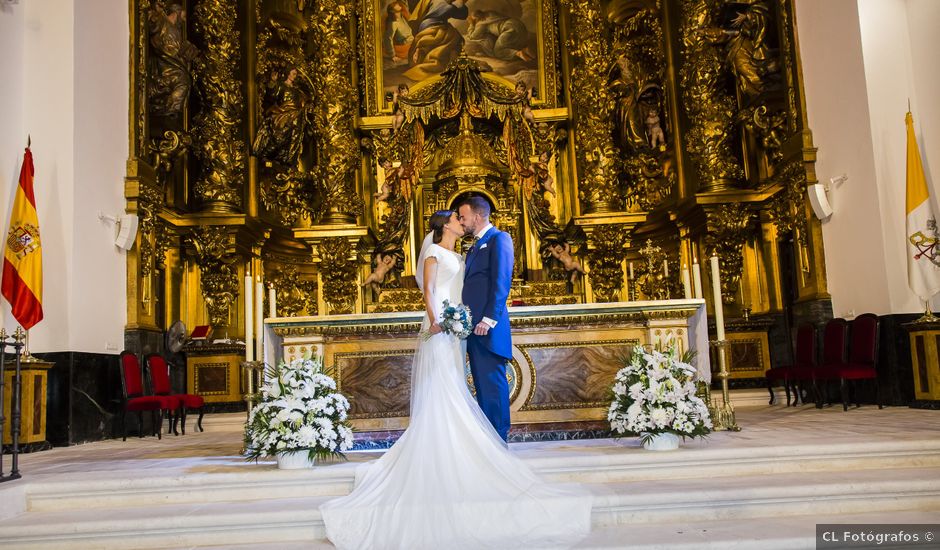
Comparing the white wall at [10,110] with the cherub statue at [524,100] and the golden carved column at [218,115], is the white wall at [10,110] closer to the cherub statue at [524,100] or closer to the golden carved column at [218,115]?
the golden carved column at [218,115]

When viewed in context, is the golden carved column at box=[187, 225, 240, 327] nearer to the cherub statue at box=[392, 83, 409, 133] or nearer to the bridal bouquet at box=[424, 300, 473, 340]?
the cherub statue at box=[392, 83, 409, 133]

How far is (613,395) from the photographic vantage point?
6285 mm

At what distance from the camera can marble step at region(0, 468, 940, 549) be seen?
175 inches

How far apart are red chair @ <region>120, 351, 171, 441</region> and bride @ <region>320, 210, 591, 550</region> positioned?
15.2 ft

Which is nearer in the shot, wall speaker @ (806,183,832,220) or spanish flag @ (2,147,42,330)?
spanish flag @ (2,147,42,330)

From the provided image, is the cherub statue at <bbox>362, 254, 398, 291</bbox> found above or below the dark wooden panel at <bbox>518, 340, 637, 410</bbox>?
above

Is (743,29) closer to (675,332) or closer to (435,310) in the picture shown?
(675,332)

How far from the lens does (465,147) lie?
13.4m

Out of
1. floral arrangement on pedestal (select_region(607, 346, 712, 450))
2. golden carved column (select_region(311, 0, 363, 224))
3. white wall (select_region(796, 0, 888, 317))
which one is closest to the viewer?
floral arrangement on pedestal (select_region(607, 346, 712, 450))

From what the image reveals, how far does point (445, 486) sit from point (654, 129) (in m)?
10.4

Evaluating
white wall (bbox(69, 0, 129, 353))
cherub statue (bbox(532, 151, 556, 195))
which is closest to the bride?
white wall (bbox(69, 0, 129, 353))

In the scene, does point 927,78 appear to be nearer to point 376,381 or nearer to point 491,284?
point 491,284

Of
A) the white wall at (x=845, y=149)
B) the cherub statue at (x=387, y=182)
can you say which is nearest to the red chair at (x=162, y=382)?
the cherub statue at (x=387, y=182)

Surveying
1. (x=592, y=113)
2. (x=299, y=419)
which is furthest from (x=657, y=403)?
(x=592, y=113)
